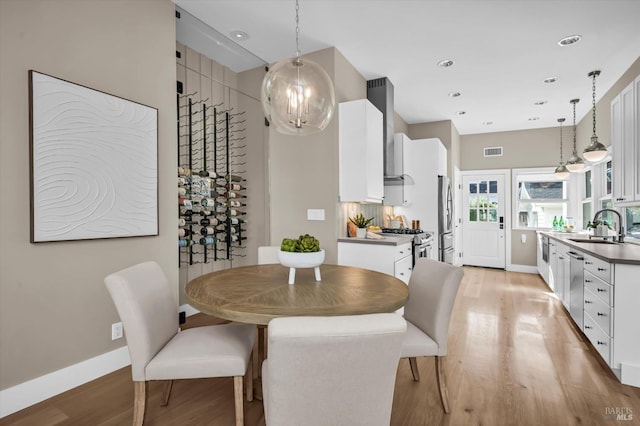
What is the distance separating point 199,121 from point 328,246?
77.8 inches

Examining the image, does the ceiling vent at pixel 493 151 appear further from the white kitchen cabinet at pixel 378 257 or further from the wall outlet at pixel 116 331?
the wall outlet at pixel 116 331

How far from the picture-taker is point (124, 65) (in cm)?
238

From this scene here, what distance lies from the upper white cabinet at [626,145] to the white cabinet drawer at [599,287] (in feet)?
3.60

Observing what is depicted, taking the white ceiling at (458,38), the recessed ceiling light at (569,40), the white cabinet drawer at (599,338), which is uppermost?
the white ceiling at (458,38)

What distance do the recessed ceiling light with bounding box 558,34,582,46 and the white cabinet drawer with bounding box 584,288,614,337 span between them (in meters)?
2.44

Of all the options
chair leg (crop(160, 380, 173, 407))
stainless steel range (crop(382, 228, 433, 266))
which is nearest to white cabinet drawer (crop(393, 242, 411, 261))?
stainless steel range (crop(382, 228, 433, 266))

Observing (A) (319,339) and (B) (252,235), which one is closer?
(A) (319,339)

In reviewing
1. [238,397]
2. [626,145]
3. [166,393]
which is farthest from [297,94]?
[626,145]

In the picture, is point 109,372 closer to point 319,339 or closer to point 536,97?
point 319,339

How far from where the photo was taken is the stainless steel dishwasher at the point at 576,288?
305 cm

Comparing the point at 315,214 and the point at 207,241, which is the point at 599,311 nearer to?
the point at 315,214

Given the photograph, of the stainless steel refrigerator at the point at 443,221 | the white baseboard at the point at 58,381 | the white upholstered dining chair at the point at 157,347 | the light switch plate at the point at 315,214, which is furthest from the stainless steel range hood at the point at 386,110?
the white baseboard at the point at 58,381

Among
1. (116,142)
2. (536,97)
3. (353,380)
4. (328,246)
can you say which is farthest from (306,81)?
(536,97)

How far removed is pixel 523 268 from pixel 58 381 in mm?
7348
